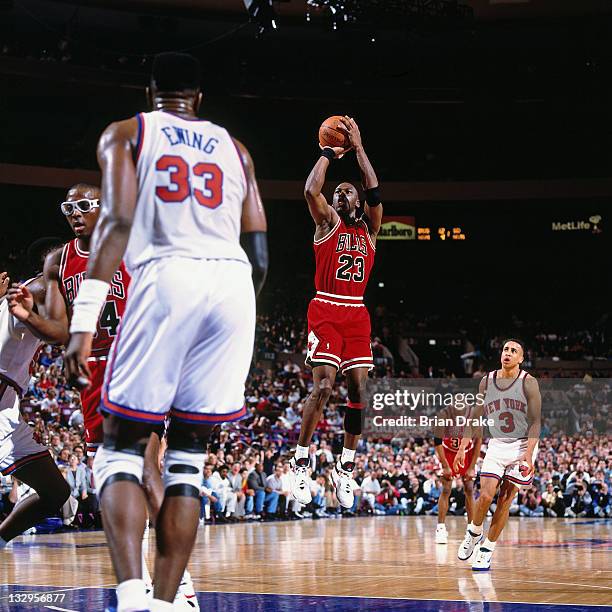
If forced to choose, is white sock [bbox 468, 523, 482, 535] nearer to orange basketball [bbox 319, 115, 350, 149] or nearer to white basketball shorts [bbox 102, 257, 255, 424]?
orange basketball [bbox 319, 115, 350, 149]

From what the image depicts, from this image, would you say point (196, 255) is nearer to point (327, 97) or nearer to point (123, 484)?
point (123, 484)

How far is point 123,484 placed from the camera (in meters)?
3.71

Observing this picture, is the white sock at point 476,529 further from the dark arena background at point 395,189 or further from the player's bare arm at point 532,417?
the dark arena background at point 395,189

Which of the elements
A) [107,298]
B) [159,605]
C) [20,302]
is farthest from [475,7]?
[159,605]

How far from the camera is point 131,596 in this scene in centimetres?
353

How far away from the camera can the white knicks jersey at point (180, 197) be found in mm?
3855

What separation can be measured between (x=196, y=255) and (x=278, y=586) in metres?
5.09

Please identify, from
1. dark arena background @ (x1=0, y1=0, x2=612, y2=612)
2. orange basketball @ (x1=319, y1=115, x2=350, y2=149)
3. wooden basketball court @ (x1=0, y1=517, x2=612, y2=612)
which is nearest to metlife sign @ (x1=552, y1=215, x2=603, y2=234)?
dark arena background @ (x1=0, y1=0, x2=612, y2=612)

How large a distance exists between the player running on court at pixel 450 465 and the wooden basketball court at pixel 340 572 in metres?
0.48

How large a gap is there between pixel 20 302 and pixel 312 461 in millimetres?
16018

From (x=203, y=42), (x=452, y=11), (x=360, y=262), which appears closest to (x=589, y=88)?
(x=452, y=11)

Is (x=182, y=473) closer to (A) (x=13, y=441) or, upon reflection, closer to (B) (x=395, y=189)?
(A) (x=13, y=441)

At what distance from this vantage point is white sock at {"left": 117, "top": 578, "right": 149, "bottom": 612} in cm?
352

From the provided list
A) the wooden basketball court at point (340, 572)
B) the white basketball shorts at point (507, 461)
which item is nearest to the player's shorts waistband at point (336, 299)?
the wooden basketball court at point (340, 572)
